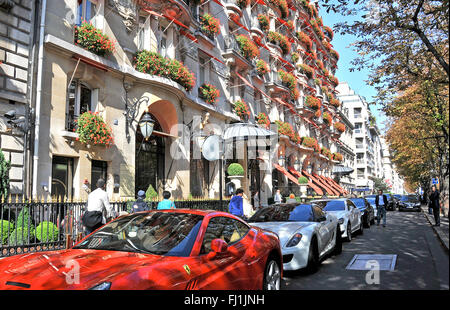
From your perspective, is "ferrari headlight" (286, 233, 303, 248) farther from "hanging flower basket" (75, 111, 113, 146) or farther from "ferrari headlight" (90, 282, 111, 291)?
"hanging flower basket" (75, 111, 113, 146)

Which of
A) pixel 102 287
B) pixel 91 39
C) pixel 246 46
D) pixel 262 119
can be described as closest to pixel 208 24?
pixel 246 46

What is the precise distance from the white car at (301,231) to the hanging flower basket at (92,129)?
6261mm

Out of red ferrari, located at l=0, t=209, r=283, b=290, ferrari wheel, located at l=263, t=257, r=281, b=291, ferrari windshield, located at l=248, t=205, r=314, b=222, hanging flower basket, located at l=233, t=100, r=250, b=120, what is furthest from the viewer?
hanging flower basket, located at l=233, t=100, r=250, b=120

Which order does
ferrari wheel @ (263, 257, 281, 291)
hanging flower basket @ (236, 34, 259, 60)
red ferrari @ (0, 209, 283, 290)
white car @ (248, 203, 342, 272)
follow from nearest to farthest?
red ferrari @ (0, 209, 283, 290), ferrari wheel @ (263, 257, 281, 291), white car @ (248, 203, 342, 272), hanging flower basket @ (236, 34, 259, 60)

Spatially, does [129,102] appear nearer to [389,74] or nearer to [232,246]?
[389,74]

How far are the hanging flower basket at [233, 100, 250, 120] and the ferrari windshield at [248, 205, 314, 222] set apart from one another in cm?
1419

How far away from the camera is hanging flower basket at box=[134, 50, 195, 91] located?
1471 centimetres

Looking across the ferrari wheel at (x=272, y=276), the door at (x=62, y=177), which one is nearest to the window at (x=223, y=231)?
the ferrari wheel at (x=272, y=276)

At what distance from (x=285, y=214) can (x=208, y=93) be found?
12.0 meters

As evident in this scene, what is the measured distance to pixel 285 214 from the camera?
8.88 meters

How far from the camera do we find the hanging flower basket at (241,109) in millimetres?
23016

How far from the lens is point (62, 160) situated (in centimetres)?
1188

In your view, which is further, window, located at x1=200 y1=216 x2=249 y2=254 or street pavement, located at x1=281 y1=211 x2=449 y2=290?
window, located at x1=200 y1=216 x2=249 y2=254

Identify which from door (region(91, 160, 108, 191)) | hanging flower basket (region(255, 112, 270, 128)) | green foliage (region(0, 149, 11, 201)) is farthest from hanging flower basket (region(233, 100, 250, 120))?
green foliage (region(0, 149, 11, 201))
